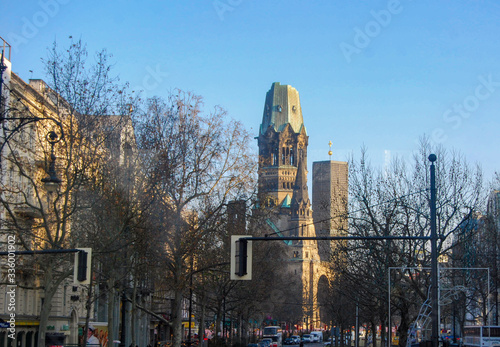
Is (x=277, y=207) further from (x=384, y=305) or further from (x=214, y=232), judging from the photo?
(x=384, y=305)

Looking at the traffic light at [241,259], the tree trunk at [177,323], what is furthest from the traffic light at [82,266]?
the tree trunk at [177,323]

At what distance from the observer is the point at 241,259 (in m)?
19.5

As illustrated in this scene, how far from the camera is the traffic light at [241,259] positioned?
19355 mm

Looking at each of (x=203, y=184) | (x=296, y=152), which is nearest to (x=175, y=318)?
(x=203, y=184)

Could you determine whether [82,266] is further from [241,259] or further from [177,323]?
[177,323]

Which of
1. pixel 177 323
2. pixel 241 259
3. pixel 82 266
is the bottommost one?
pixel 177 323

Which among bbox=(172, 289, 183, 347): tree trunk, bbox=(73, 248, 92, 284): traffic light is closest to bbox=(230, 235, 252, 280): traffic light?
bbox=(73, 248, 92, 284): traffic light

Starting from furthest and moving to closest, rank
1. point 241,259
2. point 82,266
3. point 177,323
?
1. point 177,323
2. point 82,266
3. point 241,259

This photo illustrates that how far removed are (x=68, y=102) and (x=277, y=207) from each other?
2008 cm

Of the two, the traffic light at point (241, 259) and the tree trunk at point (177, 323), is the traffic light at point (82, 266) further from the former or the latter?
the tree trunk at point (177, 323)

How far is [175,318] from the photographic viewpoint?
44.0 metres

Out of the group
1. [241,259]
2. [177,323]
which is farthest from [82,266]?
[177,323]

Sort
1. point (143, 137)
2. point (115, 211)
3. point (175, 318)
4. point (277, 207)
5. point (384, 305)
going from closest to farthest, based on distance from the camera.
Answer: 1. point (115, 211)
2. point (143, 137)
3. point (175, 318)
4. point (277, 207)
5. point (384, 305)

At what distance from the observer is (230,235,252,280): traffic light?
63.5 ft
